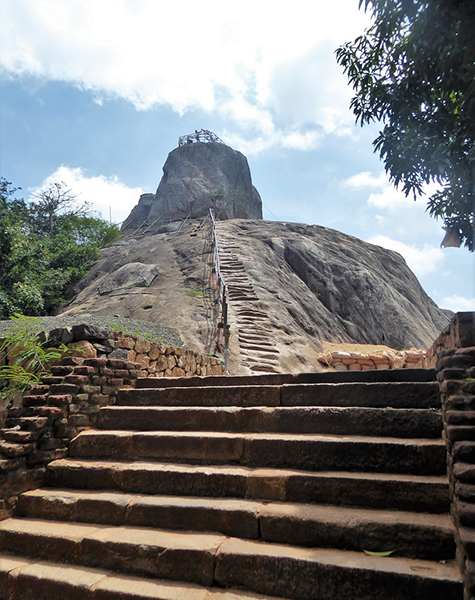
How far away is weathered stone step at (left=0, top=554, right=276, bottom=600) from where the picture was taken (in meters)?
2.17

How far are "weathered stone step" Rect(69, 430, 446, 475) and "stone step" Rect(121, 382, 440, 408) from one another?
0.42 meters

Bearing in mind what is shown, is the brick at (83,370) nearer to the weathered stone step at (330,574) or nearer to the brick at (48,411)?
the brick at (48,411)

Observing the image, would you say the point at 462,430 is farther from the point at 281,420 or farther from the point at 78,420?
the point at 78,420

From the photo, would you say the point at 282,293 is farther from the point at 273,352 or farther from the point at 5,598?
the point at 5,598

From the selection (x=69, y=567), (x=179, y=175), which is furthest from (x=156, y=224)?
(x=69, y=567)

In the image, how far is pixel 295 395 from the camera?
366cm

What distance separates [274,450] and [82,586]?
5.00 feet

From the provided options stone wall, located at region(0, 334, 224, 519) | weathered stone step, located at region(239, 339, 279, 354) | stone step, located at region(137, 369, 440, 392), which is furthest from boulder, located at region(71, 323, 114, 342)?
weathered stone step, located at region(239, 339, 279, 354)

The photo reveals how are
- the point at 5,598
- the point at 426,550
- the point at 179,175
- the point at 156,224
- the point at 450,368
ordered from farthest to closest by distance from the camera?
the point at 179,175
the point at 156,224
the point at 450,368
the point at 5,598
the point at 426,550

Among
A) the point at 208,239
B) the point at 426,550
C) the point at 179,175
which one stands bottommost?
the point at 426,550

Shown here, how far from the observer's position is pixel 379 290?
60.6 ft

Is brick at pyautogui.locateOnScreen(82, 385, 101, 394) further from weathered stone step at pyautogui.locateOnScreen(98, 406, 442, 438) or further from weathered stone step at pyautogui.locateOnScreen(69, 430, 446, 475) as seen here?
weathered stone step at pyautogui.locateOnScreen(69, 430, 446, 475)

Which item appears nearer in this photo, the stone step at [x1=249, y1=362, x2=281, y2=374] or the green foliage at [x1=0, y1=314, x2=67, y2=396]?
the green foliage at [x1=0, y1=314, x2=67, y2=396]

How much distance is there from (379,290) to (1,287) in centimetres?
1593
